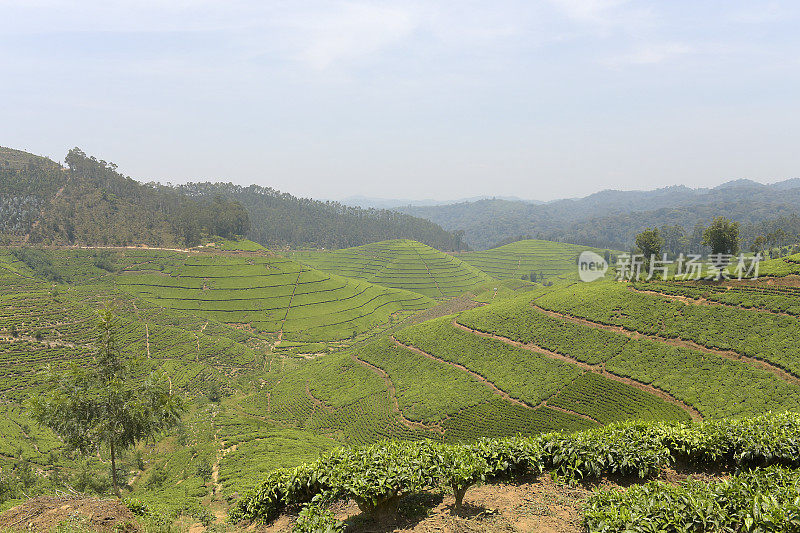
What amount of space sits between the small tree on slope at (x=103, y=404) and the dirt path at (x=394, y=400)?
2746cm

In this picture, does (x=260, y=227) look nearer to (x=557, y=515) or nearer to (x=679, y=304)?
(x=679, y=304)

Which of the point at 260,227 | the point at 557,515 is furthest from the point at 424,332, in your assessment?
the point at 260,227

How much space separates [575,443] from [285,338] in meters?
78.7

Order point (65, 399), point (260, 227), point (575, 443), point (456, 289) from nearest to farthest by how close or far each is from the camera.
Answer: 1. point (575, 443)
2. point (65, 399)
3. point (456, 289)
4. point (260, 227)

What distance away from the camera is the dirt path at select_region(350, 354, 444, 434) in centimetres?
4245

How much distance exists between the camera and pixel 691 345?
43250 millimetres

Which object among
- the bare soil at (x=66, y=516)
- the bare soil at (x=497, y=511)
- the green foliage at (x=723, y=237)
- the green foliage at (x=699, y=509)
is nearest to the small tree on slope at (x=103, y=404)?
the bare soil at (x=66, y=516)

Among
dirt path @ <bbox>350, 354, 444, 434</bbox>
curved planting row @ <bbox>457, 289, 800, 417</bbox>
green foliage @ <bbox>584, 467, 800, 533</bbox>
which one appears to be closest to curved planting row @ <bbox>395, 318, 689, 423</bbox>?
curved planting row @ <bbox>457, 289, 800, 417</bbox>

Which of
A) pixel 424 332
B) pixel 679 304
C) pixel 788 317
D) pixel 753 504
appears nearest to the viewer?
pixel 753 504

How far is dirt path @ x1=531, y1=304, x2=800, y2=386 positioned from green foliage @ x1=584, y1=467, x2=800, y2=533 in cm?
3549

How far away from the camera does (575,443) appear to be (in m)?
13.8

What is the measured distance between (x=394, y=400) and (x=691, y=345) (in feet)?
114

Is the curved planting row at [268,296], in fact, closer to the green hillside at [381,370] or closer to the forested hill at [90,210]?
the green hillside at [381,370]

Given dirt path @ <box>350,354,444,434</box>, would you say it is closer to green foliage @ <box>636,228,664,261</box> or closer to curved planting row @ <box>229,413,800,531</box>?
curved planting row @ <box>229,413,800,531</box>
